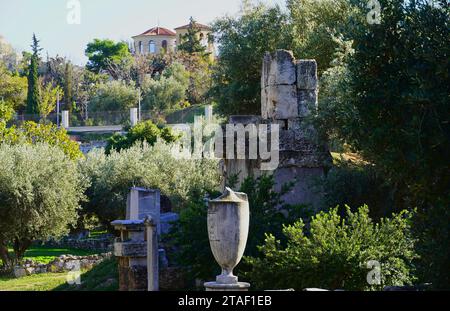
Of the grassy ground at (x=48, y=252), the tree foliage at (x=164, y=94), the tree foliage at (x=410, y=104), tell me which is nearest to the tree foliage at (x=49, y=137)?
the grassy ground at (x=48, y=252)

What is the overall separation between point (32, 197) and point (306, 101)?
47.7 feet

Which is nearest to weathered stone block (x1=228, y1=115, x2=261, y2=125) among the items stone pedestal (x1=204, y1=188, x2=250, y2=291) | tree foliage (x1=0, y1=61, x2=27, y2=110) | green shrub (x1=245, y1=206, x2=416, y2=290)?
green shrub (x1=245, y1=206, x2=416, y2=290)

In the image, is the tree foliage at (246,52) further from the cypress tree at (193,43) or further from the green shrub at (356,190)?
the cypress tree at (193,43)

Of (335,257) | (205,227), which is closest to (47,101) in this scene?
(205,227)

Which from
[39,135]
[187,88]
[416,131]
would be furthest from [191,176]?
[187,88]

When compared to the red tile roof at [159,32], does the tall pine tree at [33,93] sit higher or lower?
lower

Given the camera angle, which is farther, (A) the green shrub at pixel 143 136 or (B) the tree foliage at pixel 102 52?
(B) the tree foliage at pixel 102 52

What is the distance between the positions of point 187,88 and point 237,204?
7868 cm

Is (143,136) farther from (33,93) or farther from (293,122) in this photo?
(293,122)

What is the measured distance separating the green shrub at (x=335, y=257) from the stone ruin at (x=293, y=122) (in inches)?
233

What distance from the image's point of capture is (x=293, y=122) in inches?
901

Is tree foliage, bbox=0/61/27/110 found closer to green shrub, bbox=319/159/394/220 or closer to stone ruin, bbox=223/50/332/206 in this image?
stone ruin, bbox=223/50/332/206

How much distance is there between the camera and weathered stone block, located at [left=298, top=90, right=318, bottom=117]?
22969 mm

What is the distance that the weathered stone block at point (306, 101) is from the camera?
23.0m
